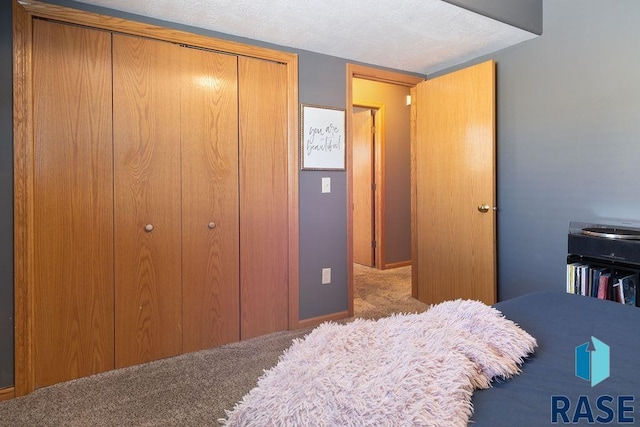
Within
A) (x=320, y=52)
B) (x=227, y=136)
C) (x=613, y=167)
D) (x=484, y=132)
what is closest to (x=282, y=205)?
(x=227, y=136)

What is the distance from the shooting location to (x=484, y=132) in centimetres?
287

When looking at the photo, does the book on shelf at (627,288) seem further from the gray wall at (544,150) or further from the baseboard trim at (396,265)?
the baseboard trim at (396,265)

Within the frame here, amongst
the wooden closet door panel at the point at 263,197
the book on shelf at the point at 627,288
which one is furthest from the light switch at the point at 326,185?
the book on shelf at the point at 627,288

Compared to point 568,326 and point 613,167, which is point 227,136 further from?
point 613,167

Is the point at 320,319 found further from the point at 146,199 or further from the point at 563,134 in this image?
the point at 563,134

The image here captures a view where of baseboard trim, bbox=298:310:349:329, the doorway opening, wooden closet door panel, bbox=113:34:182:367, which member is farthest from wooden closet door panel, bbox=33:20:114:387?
the doorway opening

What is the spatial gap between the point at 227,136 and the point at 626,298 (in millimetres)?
2547

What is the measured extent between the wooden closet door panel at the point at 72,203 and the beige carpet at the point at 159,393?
0.15 metres

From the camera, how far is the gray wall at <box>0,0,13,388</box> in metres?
1.87

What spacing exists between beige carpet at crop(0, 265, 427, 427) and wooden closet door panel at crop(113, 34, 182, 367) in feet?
0.61

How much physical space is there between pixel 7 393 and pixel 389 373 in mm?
2148

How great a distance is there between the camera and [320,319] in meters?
2.95

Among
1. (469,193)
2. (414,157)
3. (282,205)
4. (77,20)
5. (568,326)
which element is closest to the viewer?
(568,326)

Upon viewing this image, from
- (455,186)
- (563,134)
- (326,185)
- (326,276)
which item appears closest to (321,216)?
(326,185)
